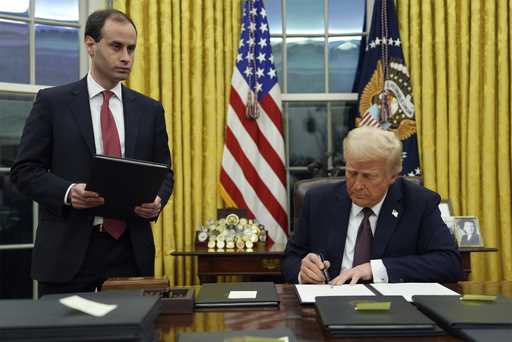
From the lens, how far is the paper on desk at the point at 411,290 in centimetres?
158

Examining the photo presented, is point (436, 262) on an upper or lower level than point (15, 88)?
lower

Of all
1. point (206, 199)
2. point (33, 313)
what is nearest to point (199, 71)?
point (206, 199)

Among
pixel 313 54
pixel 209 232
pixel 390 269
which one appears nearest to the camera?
pixel 390 269

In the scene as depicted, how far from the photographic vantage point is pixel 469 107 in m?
4.27

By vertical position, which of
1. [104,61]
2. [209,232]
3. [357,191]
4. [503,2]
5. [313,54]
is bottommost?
[209,232]

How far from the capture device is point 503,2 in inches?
169

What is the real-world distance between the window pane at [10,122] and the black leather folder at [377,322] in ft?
11.1

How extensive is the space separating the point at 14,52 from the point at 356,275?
129 inches

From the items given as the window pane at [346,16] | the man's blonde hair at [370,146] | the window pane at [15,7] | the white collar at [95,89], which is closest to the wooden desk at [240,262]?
the white collar at [95,89]

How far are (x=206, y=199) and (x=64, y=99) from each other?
208 cm

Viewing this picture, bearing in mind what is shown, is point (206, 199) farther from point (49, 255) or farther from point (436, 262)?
point (436, 262)

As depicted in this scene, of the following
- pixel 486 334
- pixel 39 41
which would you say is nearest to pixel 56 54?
pixel 39 41

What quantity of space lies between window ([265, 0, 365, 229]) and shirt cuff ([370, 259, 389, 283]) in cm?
268

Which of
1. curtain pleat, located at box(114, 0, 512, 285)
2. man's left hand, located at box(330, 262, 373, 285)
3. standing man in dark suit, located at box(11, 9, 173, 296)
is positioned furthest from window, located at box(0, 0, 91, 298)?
man's left hand, located at box(330, 262, 373, 285)
